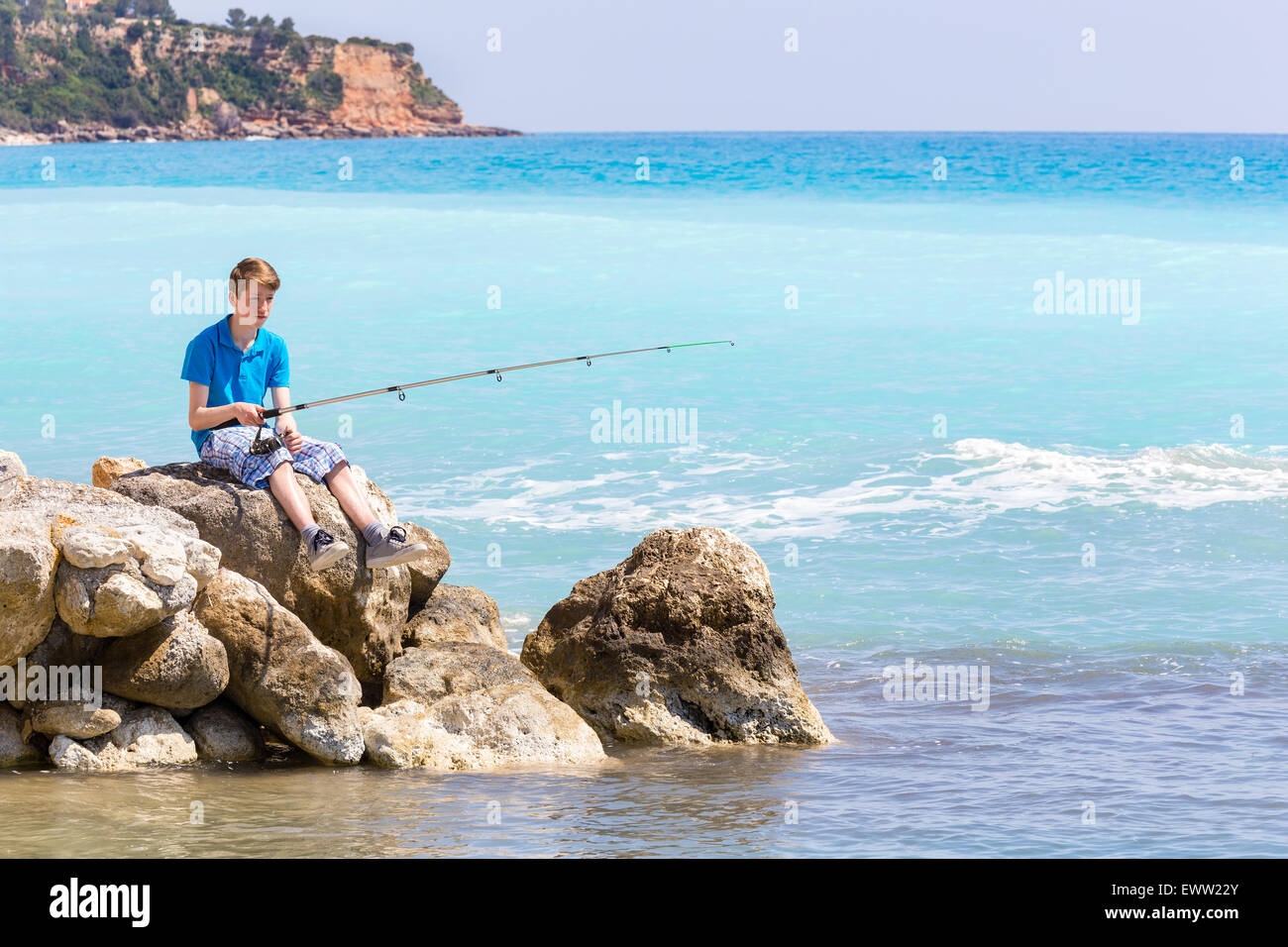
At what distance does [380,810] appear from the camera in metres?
5.19

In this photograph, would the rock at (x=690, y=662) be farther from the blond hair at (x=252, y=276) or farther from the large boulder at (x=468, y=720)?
the blond hair at (x=252, y=276)

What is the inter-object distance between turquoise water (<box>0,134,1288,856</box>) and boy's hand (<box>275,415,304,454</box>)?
154 centimetres

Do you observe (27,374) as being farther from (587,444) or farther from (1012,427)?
(1012,427)

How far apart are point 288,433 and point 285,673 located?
1064 mm

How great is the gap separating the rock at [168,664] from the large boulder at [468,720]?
0.68 metres

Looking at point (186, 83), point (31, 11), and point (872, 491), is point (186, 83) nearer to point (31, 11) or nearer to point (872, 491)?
point (31, 11)

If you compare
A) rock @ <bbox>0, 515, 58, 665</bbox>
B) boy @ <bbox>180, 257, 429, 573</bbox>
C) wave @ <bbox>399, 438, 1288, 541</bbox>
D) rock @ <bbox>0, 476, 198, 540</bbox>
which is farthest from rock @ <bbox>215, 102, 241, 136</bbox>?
rock @ <bbox>0, 515, 58, 665</bbox>

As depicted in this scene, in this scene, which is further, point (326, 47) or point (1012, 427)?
point (326, 47)

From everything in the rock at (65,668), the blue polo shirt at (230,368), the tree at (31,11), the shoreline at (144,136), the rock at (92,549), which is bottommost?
the rock at (65,668)

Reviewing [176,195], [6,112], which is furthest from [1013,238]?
[6,112]

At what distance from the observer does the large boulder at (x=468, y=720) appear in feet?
19.2

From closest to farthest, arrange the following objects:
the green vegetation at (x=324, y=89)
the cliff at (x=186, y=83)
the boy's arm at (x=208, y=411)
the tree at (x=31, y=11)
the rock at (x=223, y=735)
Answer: the rock at (x=223, y=735) < the boy's arm at (x=208, y=411) < the cliff at (x=186, y=83) < the tree at (x=31, y=11) < the green vegetation at (x=324, y=89)

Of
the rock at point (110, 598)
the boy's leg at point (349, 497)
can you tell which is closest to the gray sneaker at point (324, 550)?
the boy's leg at point (349, 497)

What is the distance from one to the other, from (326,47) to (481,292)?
108 meters
